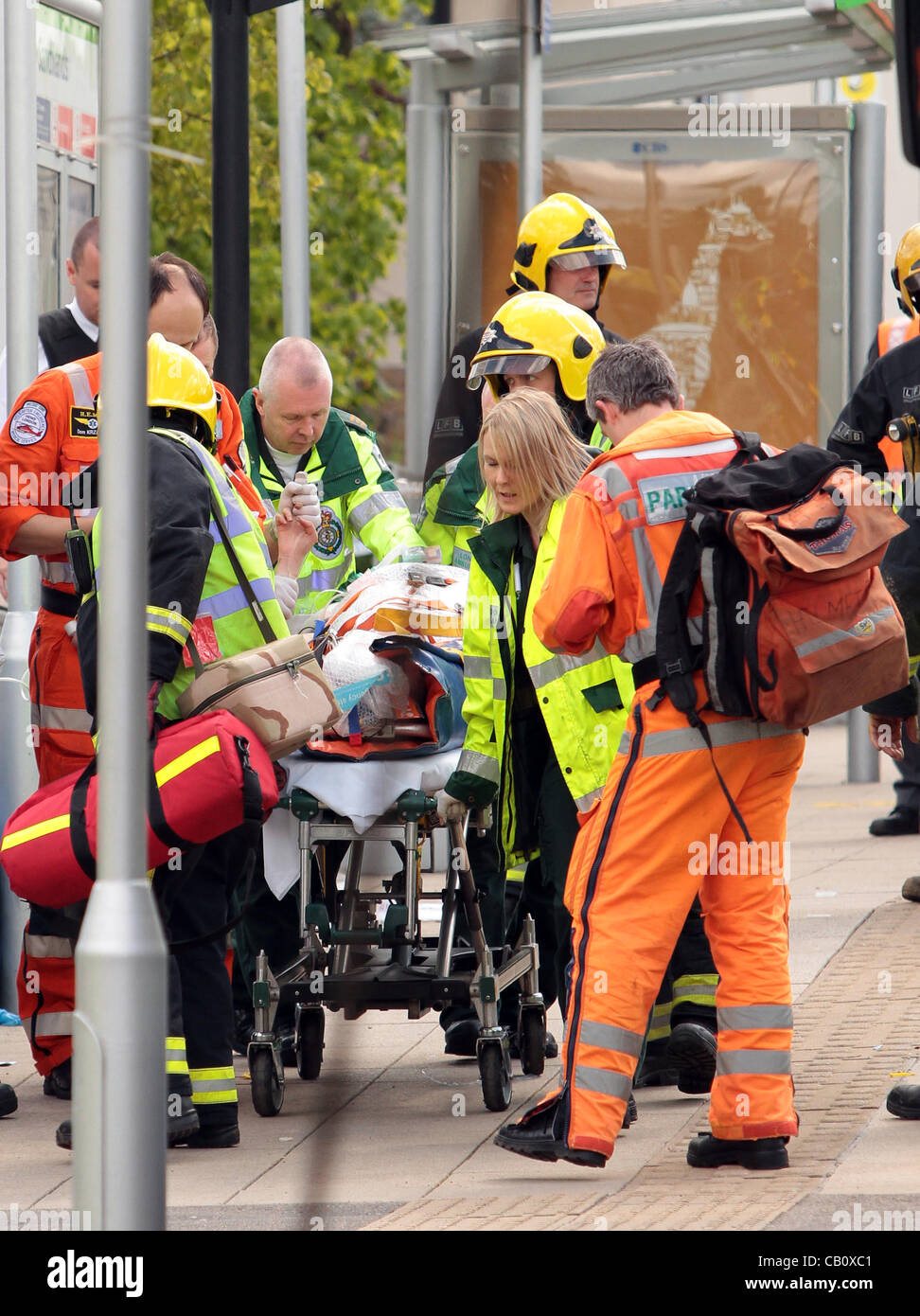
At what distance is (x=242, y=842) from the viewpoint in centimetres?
576

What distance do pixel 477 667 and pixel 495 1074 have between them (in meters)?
1.07

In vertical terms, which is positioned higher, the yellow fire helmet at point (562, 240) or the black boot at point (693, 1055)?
the yellow fire helmet at point (562, 240)

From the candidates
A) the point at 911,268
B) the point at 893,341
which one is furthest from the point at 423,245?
the point at 911,268

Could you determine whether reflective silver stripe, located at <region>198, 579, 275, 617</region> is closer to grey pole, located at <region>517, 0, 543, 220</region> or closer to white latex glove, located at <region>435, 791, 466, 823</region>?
white latex glove, located at <region>435, 791, 466, 823</region>

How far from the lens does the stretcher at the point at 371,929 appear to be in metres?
5.93

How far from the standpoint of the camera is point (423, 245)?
38.0 ft

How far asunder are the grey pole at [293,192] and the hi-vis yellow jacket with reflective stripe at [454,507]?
9.44 ft

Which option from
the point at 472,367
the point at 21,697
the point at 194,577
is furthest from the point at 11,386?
the point at 194,577

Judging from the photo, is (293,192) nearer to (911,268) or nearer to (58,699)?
(911,268)

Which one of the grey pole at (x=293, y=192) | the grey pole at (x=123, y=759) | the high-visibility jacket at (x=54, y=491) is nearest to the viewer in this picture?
the grey pole at (x=123, y=759)

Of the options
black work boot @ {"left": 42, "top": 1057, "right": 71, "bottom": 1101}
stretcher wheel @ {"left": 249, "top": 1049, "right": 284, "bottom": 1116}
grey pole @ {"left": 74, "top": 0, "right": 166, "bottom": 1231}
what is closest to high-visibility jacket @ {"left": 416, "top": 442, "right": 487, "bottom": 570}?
stretcher wheel @ {"left": 249, "top": 1049, "right": 284, "bottom": 1116}

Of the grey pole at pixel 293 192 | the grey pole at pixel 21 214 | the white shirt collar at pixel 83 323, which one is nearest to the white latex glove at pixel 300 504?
the white shirt collar at pixel 83 323

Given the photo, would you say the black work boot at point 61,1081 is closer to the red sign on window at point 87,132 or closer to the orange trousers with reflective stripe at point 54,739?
the orange trousers with reflective stripe at point 54,739

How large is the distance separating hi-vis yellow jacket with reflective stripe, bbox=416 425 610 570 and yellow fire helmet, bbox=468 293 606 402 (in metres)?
0.42
